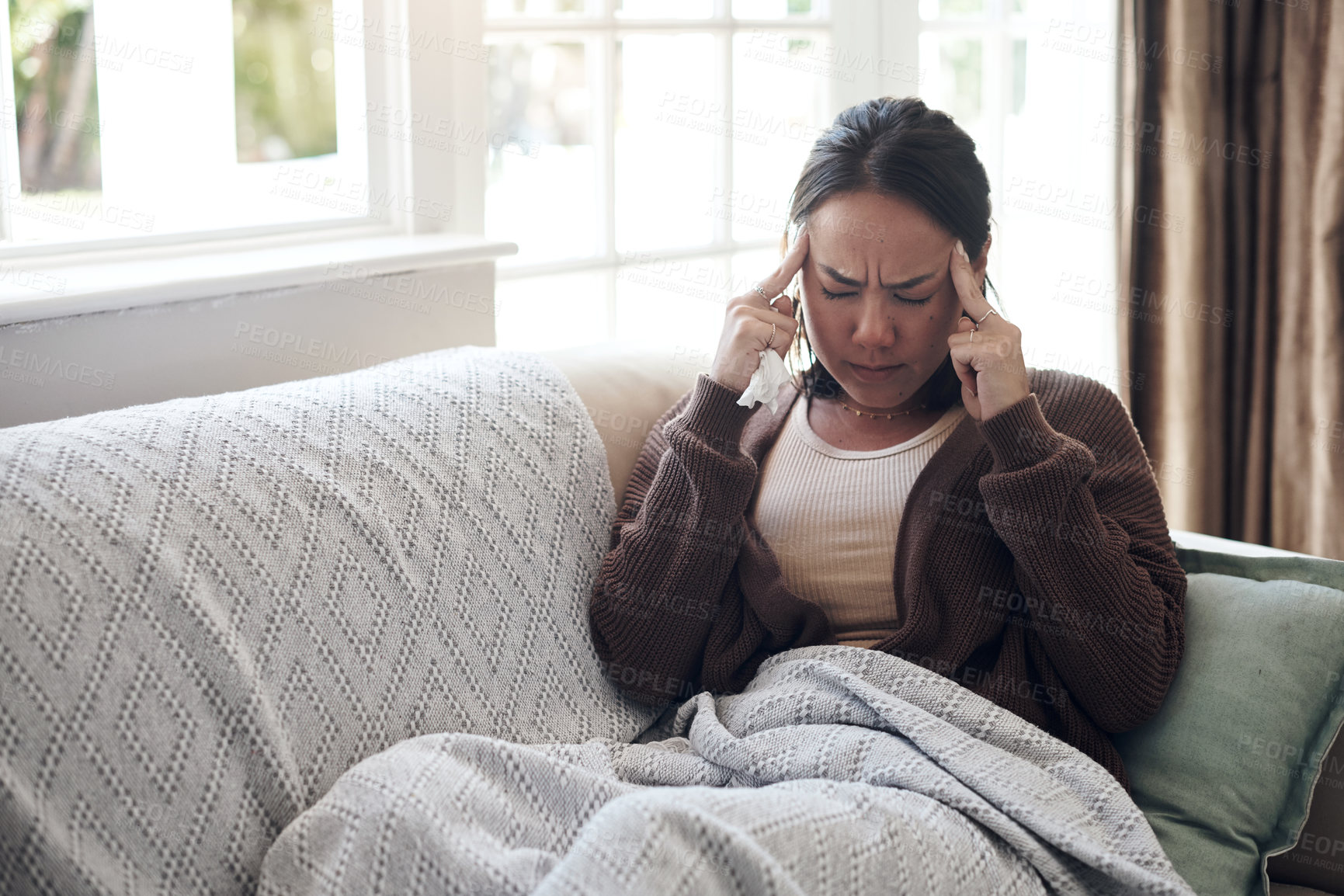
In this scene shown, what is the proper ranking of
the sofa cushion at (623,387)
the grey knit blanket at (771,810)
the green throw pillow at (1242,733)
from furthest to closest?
the sofa cushion at (623,387) < the green throw pillow at (1242,733) < the grey knit blanket at (771,810)

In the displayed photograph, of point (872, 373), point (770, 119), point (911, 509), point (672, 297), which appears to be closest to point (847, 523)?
point (911, 509)

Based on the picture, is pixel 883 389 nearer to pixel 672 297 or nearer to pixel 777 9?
pixel 672 297

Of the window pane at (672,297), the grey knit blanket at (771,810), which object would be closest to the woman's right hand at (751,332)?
the grey knit blanket at (771,810)

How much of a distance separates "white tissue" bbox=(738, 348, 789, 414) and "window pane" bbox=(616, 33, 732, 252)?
895 millimetres

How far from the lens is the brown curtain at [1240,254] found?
2418 millimetres

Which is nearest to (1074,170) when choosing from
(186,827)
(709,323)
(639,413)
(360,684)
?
(709,323)

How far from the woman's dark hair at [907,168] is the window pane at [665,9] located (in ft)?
3.04

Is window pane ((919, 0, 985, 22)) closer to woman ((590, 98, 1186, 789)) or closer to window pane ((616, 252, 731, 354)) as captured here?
window pane ((616, 252, 731, 354))

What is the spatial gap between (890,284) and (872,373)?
0.11 meters

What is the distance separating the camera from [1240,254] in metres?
2.56

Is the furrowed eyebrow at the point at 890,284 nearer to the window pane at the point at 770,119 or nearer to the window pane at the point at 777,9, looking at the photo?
the window pane at the point at 770,119

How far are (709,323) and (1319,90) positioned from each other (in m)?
1.29

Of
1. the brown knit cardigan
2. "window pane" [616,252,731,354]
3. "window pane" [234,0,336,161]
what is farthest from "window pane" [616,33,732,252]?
"window pane" [234,0,336,161]

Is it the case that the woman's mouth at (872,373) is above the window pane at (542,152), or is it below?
below
